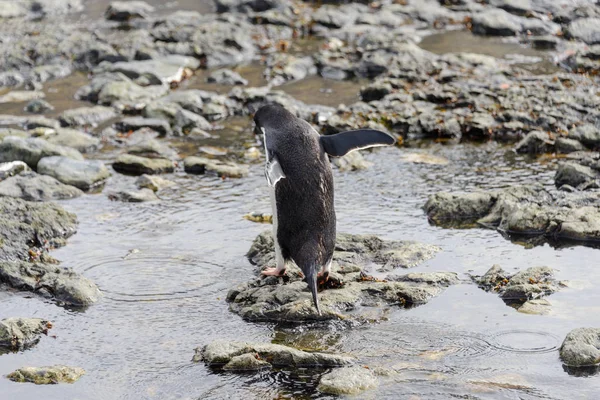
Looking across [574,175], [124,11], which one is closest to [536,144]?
[574,175]

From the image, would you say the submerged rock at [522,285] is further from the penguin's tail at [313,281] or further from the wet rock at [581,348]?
the penguin's tail at [313,281]

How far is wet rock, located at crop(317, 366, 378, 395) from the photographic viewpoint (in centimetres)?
533

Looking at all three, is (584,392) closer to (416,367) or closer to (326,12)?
(416,367)

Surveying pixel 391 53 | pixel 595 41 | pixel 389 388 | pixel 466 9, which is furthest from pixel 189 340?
pixel 466 9

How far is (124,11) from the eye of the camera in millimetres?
19156

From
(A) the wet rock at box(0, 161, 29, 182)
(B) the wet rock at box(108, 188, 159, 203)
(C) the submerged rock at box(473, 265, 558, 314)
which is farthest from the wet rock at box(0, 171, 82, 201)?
(C) the submerged rock at box(473, 265, 558, 314)

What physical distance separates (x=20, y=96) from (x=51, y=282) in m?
7.65

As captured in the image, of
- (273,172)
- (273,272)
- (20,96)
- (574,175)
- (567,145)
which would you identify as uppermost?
(273,172)

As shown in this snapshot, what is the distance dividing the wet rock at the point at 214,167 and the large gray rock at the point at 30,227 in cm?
201

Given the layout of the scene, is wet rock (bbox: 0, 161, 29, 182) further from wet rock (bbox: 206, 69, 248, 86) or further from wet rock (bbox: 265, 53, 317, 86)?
wet rock (bbox: 265, 53, 317, 86)

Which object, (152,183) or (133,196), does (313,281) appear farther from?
(152,183)

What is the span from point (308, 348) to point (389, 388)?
83 cm

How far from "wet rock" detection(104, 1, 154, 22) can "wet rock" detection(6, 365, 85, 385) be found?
14593 mm

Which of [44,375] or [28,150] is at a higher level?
[44,375]
